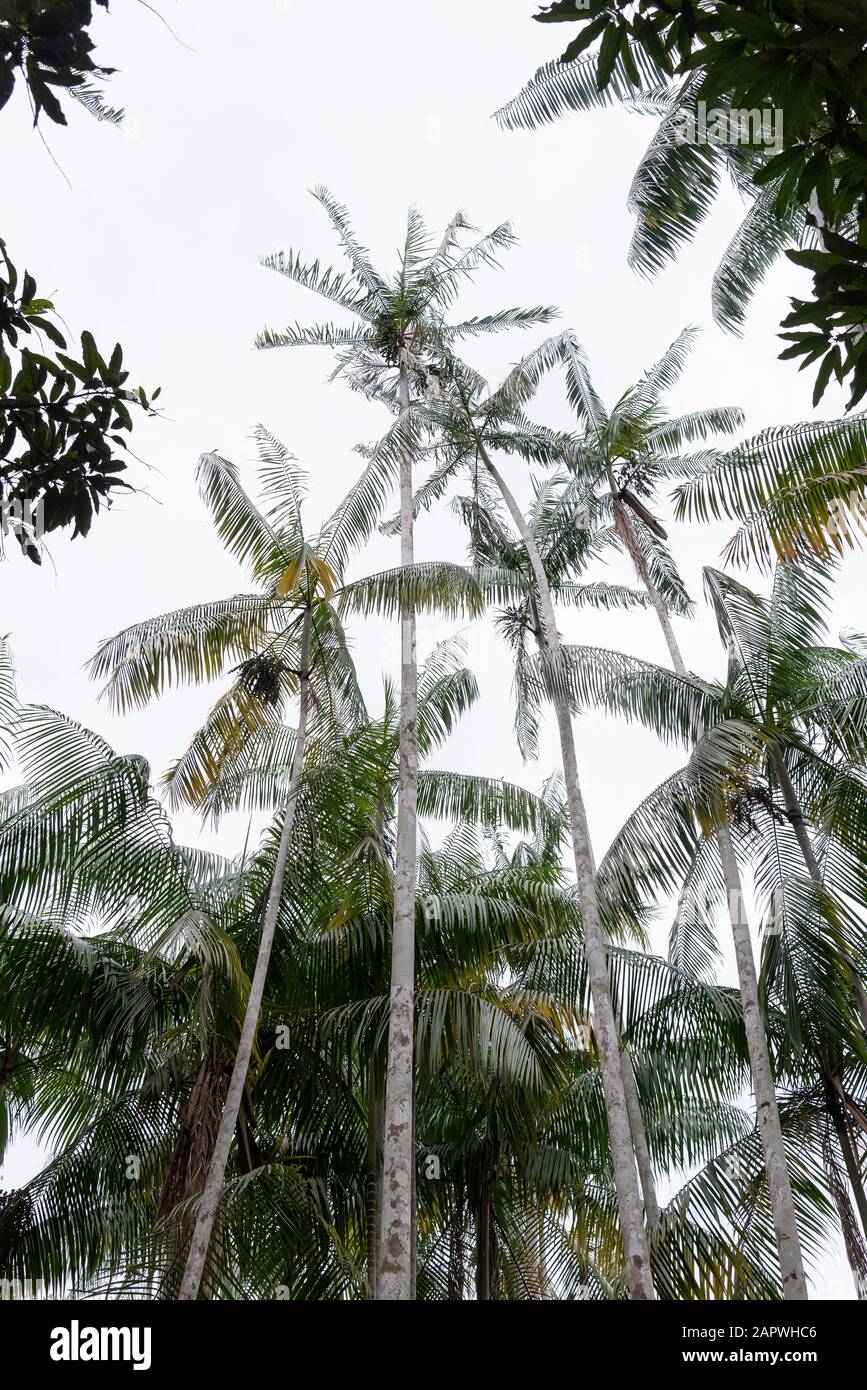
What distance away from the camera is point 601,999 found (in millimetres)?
9906

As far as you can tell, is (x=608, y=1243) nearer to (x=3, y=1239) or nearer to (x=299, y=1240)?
(x=299, y=1240)

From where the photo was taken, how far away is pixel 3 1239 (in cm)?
873

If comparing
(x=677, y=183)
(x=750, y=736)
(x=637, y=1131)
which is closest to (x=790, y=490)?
(x=750, y=736)

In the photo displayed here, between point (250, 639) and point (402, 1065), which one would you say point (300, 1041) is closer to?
point (402, 1065)

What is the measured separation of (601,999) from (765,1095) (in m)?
1.64

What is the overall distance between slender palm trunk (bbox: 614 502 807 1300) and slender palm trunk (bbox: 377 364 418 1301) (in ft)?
9.46

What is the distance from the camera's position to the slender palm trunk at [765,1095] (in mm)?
8398

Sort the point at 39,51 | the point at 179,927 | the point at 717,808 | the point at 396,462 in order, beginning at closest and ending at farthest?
the point at 39,51
the point at 179,927
the point at 717,808
the point at 396,462

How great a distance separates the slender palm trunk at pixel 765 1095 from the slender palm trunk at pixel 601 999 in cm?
109

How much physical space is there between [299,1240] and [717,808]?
477cm

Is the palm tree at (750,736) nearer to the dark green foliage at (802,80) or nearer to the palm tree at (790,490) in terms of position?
the palm tree at (790,490)

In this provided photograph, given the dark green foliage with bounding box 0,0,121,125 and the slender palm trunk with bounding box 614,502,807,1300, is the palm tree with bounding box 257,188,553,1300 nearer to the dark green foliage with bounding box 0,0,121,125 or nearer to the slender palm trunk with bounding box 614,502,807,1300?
the slender palm trunk with bounding box 614,502,807,1300
